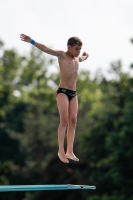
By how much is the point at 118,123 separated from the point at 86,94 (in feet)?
76.0

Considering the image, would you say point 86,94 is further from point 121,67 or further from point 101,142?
point 101,142

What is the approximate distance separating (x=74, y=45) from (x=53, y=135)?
48.0 metres

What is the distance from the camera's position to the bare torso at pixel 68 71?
39.8ft

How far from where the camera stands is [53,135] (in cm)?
5991

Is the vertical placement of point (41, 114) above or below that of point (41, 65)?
below

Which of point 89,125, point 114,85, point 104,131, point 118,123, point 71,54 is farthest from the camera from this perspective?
point 89,125

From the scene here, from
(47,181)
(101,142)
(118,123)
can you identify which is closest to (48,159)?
(47,181)

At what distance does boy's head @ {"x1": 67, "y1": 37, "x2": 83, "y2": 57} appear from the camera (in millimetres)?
12078

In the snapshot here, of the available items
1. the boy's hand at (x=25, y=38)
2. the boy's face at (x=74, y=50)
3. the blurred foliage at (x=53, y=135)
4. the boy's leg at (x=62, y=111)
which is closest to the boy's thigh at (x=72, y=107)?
the boy's leg at (x=62, y=111)

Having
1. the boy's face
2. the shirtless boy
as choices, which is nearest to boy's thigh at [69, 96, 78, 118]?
the shirtless boy

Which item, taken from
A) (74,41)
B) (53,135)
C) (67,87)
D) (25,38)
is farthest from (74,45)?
(53,135)

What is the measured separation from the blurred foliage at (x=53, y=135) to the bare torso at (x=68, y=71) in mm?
28372

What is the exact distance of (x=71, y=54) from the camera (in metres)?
12.3

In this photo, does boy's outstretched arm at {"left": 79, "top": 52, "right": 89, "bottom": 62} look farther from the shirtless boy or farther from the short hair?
the short hair
